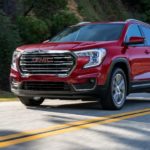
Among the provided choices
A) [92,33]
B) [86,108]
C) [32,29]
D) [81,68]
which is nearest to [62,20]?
[32,29]

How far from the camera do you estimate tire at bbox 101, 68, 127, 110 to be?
37.8ft

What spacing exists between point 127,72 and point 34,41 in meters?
10.1

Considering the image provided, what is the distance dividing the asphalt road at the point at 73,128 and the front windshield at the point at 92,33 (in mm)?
1420

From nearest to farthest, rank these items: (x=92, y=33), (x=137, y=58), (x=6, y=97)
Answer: (x=92, y=33), (x=137, y=58), (x=6, y=97)

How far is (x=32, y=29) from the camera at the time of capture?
2222cm

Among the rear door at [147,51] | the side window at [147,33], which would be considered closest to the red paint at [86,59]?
the rear door at [147,51]

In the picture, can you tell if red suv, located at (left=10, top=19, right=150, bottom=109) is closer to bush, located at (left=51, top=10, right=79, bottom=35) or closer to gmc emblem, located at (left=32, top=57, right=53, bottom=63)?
gmc emblem, located at (left=32, top=57, right=53, bottom=63)

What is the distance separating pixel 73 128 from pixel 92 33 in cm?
405

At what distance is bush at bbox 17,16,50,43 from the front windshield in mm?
8841

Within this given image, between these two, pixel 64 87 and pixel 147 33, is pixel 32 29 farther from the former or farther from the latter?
pixel 64 87

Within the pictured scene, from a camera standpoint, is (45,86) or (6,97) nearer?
(45,86)

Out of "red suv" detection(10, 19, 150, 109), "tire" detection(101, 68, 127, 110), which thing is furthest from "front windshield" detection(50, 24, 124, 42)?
"tire" detection(101, 68, 127, 110)

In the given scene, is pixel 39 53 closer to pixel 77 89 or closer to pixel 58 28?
pixel 77 89

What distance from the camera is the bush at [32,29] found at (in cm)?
2192
